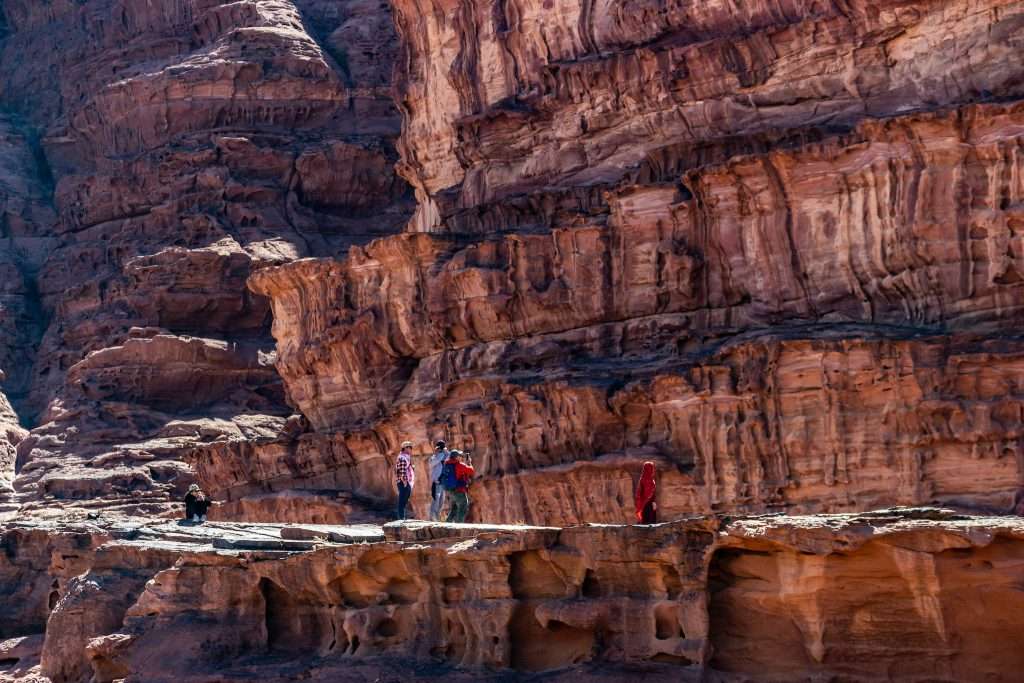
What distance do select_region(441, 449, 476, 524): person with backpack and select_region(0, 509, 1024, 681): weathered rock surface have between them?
151 centimetres

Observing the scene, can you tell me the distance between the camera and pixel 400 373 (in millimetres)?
42281

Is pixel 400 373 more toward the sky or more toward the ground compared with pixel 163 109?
more toward the ground

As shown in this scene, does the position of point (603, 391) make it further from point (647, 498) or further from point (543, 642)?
point (543, 642)

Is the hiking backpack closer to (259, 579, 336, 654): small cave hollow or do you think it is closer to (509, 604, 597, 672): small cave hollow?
(259, 579, 336, 654): small cave hollow

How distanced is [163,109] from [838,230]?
35.3 metres

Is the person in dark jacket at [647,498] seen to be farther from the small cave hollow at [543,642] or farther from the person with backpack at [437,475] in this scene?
the person with backpack at [437,475]

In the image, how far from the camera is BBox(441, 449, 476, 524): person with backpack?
26828 mm

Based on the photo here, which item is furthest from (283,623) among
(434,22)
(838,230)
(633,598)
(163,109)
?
(163,109)

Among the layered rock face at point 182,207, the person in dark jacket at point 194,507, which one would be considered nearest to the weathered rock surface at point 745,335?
the person in dark jacket at point 194,507

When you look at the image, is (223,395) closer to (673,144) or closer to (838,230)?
(673,144)

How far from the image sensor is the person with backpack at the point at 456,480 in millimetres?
26828

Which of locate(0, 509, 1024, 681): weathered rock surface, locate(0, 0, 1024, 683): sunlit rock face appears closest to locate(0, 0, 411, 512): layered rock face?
locate(0, 0, 1024, 683): sunlit rock face

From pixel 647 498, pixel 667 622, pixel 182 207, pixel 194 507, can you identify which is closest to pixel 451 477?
pixel 647 498

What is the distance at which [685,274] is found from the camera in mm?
35844
